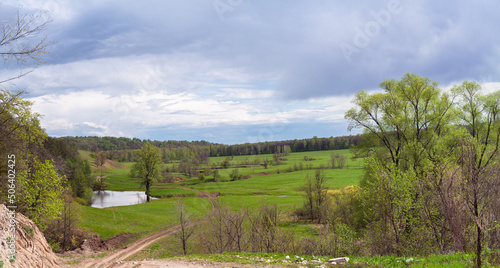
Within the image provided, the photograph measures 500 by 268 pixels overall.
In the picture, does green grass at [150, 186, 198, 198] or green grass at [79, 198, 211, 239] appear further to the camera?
green grass at [150, 186, 198, 198]

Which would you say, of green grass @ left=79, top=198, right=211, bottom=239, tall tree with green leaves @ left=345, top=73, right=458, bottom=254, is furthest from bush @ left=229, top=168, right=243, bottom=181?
tall tree with green leaves @ left=345, top=73, right=458, bottom=254

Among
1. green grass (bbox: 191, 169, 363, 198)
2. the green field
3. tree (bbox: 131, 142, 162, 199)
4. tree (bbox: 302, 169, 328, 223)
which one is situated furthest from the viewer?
green grass (bbox: 191, 169, 363, 198)

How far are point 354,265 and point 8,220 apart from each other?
17.3 meters

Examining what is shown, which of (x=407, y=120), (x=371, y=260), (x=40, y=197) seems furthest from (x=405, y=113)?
(x=40, y=197)

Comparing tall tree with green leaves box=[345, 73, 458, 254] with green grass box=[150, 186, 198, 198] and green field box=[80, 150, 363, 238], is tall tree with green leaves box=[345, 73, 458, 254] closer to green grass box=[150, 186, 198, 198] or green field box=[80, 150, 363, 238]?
green field box=[80, 150, 363, 238]

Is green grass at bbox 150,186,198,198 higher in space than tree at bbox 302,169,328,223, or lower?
lower

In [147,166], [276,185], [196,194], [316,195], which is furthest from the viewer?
[276,185]

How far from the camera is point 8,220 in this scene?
1319 centimetres

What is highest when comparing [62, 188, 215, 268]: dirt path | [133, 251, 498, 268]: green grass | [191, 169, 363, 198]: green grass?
[133, 251, 498, 268]: green grass

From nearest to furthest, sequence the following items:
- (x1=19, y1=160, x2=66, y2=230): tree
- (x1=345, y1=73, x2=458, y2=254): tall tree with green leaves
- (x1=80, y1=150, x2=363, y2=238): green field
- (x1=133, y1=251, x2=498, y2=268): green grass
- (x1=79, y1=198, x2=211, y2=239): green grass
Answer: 1. (x1=133, y1=251, x2=498, y2=268): green grass
2. (x1=19, y1=160, x2=66, y2=230): tree
3. (x1=345, y1=73, x2=458, y2=254): tall tree with green leaves
4. (x1=79, y1=198, x2=211, y2=239): green grass
5. (x1=80, y1=150, x2=363, y2=238): green field

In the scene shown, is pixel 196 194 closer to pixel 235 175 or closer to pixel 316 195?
pixel 235 175

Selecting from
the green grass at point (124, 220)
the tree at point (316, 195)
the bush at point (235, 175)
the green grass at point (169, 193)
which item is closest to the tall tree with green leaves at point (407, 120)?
the tree at point (316, 195)

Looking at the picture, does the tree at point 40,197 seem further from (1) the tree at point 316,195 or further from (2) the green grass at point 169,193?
(2) the green grass at point 169,193

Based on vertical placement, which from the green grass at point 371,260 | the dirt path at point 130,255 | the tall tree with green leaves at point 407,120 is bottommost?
the dirt path at point 130,255
